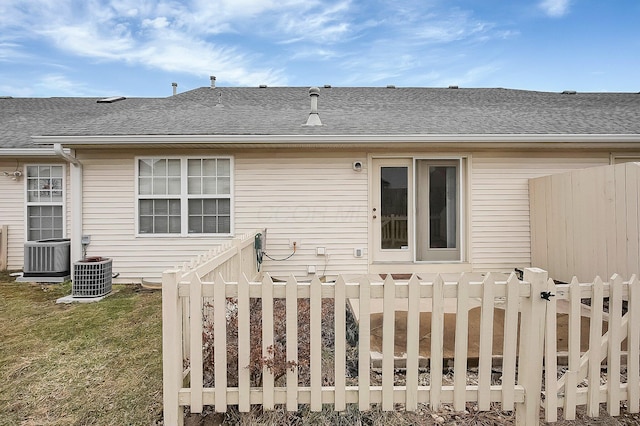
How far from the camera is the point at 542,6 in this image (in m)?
10.2

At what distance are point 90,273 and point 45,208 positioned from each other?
300 cm

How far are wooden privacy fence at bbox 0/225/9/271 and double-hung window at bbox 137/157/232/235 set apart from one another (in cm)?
315

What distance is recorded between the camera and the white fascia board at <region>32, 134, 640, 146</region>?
Result: 5320 mm

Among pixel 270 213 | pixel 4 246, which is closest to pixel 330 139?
pixel 270 213

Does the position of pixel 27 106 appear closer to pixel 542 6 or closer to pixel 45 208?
pixel 45 208

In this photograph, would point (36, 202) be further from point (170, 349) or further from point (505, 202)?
point (505, 202)

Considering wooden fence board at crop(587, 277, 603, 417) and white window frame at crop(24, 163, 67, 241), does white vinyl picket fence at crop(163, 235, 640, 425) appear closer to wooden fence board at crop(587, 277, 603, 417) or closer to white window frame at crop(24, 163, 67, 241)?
wooden fence board at crop(587, 277, 603, 417)

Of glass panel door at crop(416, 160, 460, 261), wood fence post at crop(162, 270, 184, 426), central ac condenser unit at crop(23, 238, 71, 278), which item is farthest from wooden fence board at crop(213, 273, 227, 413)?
central ac condenser unit at crop(23, 238, 71, 278)

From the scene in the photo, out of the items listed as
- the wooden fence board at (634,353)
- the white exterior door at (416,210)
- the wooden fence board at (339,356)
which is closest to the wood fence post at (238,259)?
the wooden fence board at (339,356)

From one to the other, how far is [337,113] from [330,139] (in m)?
1.82

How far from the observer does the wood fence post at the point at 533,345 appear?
198 centimetres

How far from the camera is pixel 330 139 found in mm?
5371

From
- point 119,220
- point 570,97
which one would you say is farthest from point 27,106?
point 570,97

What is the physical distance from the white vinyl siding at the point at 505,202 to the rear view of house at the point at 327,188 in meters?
0.02
